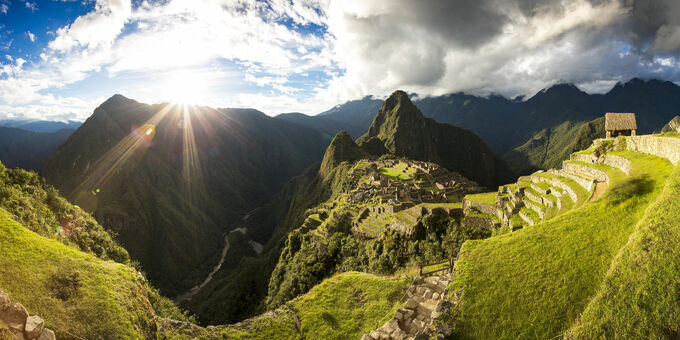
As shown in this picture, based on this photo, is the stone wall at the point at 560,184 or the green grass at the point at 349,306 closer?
the green grass at the point at 349,306

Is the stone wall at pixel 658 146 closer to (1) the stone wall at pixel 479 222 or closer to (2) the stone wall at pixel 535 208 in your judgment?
(2) the stone wall at pixel 535 208

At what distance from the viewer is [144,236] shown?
12912 cm

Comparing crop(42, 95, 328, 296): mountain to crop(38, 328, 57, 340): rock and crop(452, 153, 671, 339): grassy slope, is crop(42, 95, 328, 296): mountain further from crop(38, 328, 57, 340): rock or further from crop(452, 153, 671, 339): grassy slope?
crop(452, 153, 671, 339): grassy slope

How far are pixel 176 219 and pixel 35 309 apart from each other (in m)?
159

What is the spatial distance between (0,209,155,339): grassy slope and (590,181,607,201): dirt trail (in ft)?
80.4

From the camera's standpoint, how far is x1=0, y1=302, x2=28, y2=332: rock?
28.8 feet

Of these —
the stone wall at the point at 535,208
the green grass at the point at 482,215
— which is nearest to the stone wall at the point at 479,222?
the green grass at the point at 482,215

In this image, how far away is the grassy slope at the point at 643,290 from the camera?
7.76 meters

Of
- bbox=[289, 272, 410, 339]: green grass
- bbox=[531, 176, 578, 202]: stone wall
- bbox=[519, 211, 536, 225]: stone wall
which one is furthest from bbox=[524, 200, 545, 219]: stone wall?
bbox=[289, 272, 410, 339]: green grass

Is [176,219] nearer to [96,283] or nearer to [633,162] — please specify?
[96,283]

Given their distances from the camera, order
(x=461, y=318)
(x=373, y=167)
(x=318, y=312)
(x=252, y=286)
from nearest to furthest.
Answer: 1. (x=461, y=318)
2. (x=318, y=312)
3. (x=252, y=286)
4. (x=373, y=167)

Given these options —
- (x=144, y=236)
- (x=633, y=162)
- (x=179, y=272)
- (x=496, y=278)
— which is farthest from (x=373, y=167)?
(x=144, y=236)

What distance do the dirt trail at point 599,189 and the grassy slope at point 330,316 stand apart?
11.9 m

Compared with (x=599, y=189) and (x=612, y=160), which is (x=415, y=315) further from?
(x=612, y=160)
